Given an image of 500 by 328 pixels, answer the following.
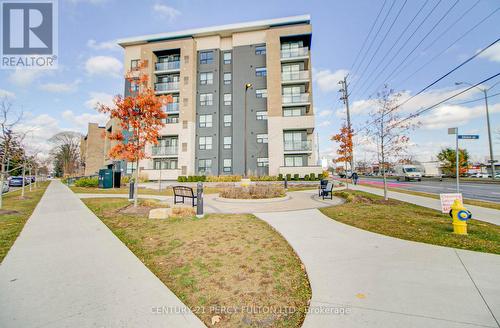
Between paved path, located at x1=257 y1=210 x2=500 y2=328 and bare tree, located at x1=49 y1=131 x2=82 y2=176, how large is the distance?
82877 mm

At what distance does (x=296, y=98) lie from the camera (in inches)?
1156

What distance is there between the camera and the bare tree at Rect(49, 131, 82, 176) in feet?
219

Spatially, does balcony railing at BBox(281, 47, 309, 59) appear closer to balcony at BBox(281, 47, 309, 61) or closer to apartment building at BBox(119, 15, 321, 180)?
balcony at BBox(281, 47, 309, 61)

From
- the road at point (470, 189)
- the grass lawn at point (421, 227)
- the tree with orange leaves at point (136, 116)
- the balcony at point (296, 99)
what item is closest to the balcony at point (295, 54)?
the balcony at point (296, 99)

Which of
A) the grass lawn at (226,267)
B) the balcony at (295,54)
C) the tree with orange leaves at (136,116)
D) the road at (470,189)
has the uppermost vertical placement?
the balcony at (295,54)

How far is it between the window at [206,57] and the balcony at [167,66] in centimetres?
354

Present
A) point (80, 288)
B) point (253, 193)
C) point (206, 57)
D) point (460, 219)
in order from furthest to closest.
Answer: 1. point (206, 57)
2. point (253, 193)
3. point (460, 219)
4. point (80, 288)

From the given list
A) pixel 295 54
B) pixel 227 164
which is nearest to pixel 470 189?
pixel 295 54

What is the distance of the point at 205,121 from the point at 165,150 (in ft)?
23.4

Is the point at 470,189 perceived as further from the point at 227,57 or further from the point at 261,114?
the point at 227,57

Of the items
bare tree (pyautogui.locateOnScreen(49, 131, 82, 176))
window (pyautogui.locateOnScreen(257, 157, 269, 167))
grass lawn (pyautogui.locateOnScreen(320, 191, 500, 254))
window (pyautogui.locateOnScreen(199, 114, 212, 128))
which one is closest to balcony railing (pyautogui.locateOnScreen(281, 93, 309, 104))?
window (pyautogui.locateOnScreen(257, 157, 269, 167))

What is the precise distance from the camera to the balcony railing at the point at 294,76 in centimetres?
2948

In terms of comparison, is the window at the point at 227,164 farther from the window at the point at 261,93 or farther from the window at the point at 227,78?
the window at the point at 227,78

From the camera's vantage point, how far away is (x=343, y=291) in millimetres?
2885
